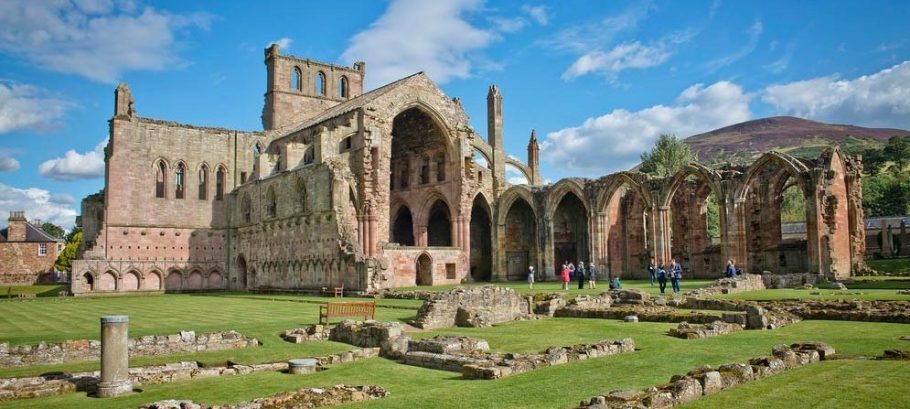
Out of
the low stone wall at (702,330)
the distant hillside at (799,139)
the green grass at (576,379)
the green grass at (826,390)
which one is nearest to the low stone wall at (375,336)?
the green grass at (576,379)

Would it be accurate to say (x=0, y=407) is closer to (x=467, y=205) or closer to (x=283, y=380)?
(x=283, y=380)

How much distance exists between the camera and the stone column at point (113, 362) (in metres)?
10.8

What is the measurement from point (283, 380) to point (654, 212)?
1289 inches

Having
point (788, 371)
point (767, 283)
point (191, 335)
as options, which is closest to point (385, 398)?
point (788, 371)

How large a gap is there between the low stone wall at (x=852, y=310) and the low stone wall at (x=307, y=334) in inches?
475

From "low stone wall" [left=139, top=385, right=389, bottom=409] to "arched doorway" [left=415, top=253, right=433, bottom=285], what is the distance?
3414 centimetres

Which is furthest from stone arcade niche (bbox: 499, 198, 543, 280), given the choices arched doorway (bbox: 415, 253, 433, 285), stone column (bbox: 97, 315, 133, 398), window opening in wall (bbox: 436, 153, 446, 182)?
stone column (bbox: 97, 315, 133, 398)

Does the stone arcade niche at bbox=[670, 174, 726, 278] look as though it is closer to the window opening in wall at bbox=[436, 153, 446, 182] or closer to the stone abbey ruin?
the stone abbey ruin

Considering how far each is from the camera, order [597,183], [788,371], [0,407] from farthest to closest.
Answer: [597,183], [788,371], [0,407]

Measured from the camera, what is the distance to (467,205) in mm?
47844

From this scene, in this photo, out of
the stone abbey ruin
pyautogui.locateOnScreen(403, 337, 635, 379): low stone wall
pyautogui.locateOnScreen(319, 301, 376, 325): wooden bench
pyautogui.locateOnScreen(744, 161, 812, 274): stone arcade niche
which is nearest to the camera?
pyautogui.locateOnScreen(403, 337, 635, 379): low stone wall

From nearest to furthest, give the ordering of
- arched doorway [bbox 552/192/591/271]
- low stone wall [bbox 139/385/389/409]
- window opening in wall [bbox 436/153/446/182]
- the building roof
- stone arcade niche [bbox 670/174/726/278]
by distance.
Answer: low stone wall [bbox 139/385/389/409], stone arcade niche [bbox 670/174/726/278], arched doorway [bbox 552/192/591/271], window opening in wall [bbox 436/153/446/182], the building roof

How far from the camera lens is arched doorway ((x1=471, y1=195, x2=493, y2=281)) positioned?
5194 cm

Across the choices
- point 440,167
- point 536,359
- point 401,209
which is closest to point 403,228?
point 401,209
